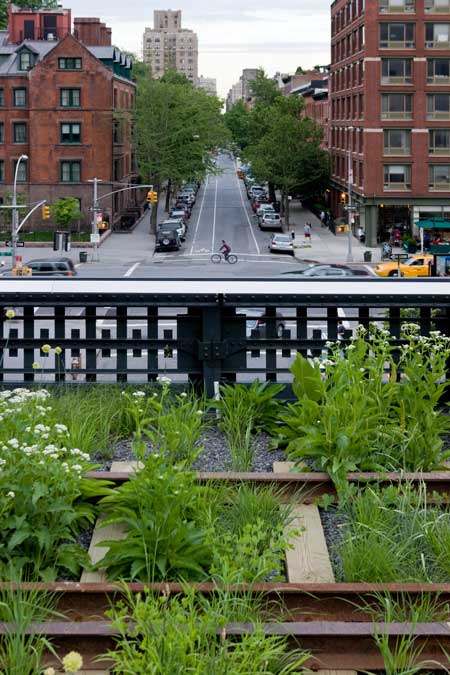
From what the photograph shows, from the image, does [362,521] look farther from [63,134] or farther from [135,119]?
[135,119]

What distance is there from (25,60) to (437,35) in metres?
31.9

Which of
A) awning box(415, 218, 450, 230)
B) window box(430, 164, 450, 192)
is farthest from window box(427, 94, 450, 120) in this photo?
awning box(415, 218, 450, 230)

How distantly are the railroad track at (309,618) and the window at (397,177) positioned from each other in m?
69.5

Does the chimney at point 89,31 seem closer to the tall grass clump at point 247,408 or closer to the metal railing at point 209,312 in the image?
the metal railing at point 209,312

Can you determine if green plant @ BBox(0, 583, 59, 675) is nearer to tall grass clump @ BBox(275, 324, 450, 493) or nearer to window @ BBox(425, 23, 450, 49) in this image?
tall grass clump @ BBox(275, 324, 450, 493)

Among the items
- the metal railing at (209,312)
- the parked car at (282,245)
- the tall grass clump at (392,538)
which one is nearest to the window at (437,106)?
the parked car at (282,245)

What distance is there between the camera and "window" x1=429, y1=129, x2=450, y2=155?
2901 inches

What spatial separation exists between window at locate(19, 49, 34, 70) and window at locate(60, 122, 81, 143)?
5.90 metres

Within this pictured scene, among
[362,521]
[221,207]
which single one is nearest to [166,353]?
[362,521]

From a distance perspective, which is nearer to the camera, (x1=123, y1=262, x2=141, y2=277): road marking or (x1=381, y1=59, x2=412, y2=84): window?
(x1=123, y1=262, x2=141, y2=277): road marking

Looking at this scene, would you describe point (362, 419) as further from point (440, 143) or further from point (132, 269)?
point (440, 143)

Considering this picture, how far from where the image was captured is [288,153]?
8775 centimetres

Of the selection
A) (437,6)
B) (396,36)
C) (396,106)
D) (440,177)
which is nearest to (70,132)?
(396,106)

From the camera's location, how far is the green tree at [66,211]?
73375 mm
